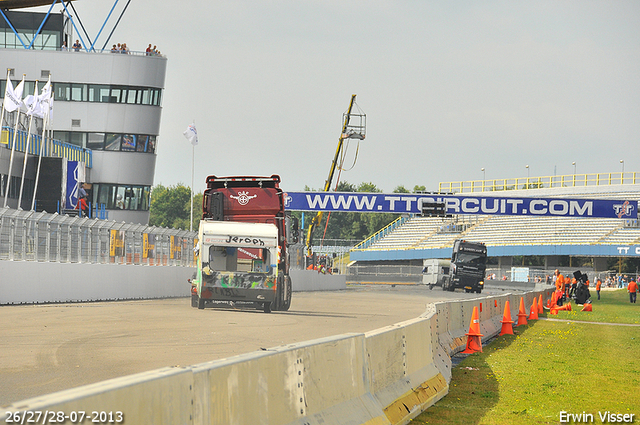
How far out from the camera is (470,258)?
63.9 meters

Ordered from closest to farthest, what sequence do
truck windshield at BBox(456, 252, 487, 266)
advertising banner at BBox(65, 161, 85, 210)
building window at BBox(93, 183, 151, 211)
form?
1. advertising banner at BBox(65, 161, 85, 210)
2. building window at BBox(93, 183, 151, 211)
3. truck windshield at BBox(456, 252, 487, 266)

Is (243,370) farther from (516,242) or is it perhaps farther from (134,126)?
(516,242)

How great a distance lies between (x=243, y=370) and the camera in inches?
209

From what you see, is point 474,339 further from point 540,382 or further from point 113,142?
point 113,142

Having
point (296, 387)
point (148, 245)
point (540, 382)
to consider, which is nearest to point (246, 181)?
point (148, 245)

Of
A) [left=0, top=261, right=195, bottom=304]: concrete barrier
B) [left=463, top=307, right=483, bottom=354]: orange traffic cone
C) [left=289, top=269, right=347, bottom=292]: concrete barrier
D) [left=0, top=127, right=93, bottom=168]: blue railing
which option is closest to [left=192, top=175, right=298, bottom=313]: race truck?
[left=0, top=261, right=195, bottom=304]: concrete barrier

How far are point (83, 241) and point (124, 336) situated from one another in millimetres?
13144

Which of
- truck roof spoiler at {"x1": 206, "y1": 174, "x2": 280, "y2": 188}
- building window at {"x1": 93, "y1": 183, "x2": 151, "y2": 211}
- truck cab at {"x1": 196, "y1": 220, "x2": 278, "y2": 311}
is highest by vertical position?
building window at {"x1": 93, "y1": 183, "x2": 151, "y2": 211}

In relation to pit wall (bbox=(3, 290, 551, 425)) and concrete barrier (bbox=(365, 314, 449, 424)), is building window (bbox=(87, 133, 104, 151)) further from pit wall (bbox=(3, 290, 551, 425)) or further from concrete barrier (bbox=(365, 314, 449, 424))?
concrete barrier (bbox=(365, 314, 449, 424))

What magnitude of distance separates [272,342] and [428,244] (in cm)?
8052

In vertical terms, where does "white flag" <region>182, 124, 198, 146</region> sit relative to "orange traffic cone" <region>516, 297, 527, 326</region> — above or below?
above

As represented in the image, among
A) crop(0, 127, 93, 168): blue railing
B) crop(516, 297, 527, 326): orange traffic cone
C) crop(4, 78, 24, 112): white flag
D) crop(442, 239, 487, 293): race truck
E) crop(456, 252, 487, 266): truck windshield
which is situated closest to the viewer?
crop(516, 297, 527, 326): orange traffic cone

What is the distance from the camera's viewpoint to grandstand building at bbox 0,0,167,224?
56.9 m

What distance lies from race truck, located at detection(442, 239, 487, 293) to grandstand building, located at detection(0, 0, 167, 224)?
2310 centimetres
